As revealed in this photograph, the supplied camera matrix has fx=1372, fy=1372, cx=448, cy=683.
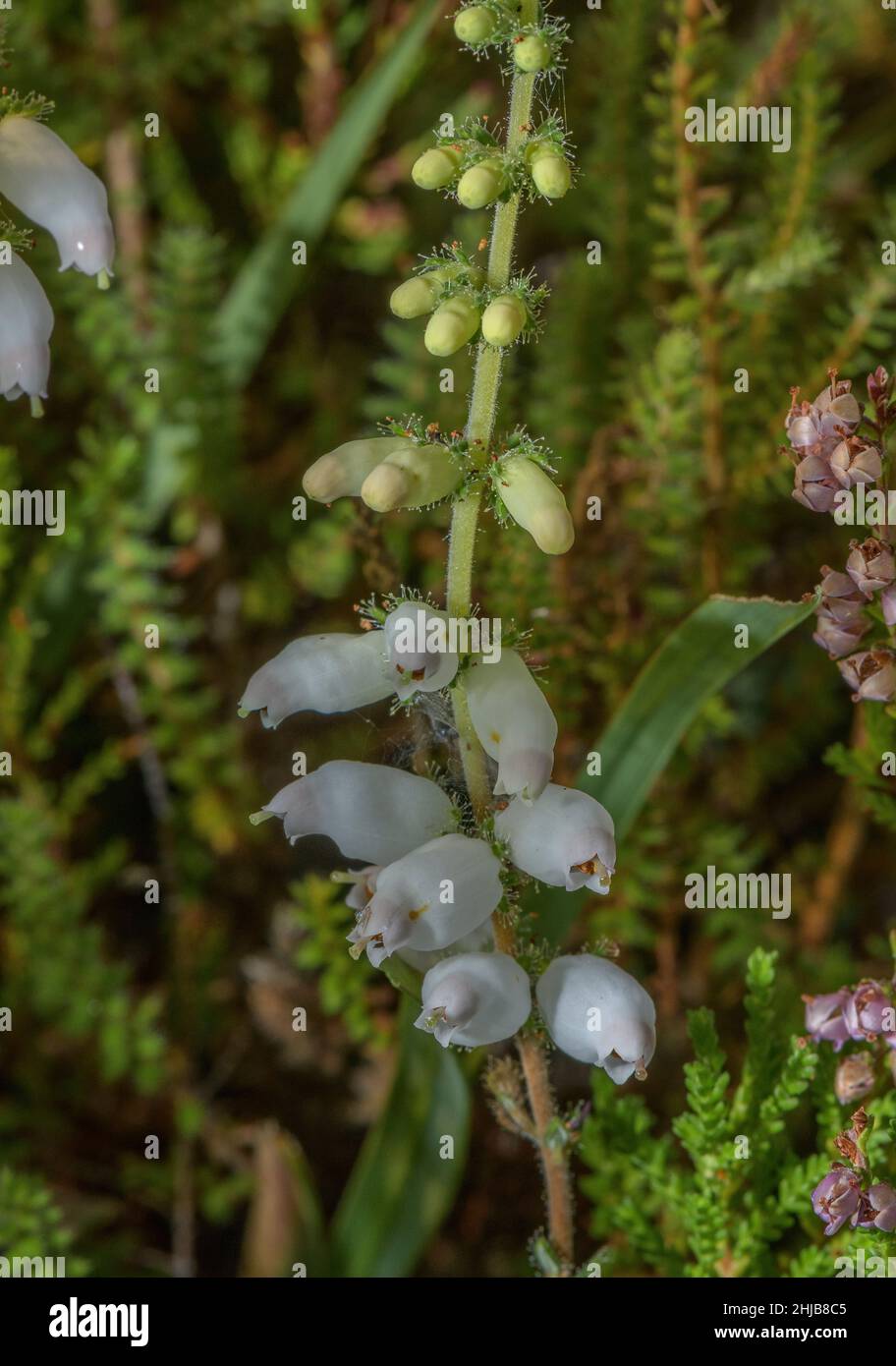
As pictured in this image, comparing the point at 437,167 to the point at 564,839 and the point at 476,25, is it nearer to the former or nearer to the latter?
the point at 476,25

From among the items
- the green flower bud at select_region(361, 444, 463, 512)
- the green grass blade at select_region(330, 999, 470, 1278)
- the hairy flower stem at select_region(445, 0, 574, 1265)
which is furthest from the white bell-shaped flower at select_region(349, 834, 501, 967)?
the green grass blade at select_region(330, 999, 470, 1278)

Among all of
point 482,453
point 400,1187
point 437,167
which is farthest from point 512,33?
point 400,1187

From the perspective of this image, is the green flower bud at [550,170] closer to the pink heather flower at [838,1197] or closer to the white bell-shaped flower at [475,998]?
the white bell-shaped flower at [475,998]

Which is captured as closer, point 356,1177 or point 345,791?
point 345,791

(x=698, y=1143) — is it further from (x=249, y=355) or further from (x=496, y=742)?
(x=249, y=355)

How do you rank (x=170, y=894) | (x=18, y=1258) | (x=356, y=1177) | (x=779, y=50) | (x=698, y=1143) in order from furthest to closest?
(x=170, y=894), (x=779, y=50), (x=356, y=1177), (x=18, y=1258), (x=698, y=1143)

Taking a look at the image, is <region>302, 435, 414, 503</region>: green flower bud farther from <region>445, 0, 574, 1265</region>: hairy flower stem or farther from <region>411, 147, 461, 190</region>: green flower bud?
<region>411, 147, 461, 190</region>: green flower bud

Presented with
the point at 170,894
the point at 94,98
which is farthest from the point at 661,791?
the point at 94,98
